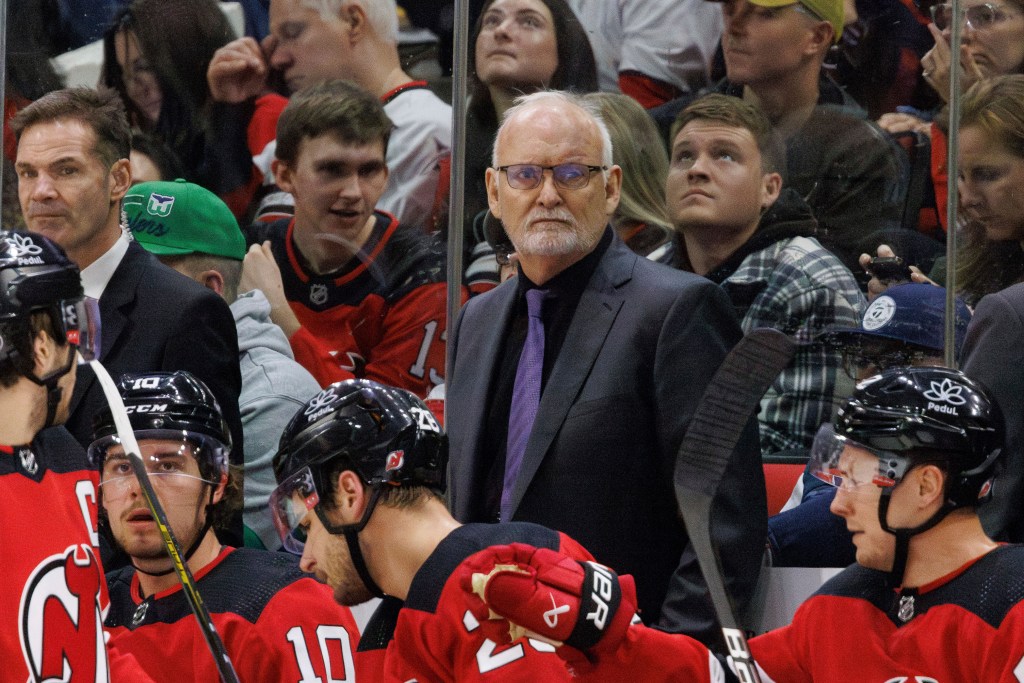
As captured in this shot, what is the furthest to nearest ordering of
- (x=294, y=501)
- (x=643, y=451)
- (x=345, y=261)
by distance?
1. (x=345, y=261)
2. (x=643, y=451)
3. (x=294, y=501)

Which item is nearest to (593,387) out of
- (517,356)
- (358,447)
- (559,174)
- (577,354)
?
(577,354)

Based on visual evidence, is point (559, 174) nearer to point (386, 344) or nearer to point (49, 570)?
point (386, 344)

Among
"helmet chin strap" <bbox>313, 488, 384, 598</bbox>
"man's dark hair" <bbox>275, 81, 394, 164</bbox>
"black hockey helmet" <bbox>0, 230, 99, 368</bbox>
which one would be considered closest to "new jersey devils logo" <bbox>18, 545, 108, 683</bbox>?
"black hockey helmet" <bbox>0, 230, 99, 368</bbox>

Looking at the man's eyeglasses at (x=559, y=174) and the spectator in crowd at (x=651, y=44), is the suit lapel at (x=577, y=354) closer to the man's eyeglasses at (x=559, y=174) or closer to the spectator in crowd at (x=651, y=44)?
the man's eyeglasses at (x=559, y=174)

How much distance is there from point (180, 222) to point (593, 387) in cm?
137

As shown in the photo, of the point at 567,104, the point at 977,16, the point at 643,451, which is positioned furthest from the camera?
the point at 977,16

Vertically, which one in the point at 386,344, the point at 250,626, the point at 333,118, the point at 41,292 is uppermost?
the point at 41,292

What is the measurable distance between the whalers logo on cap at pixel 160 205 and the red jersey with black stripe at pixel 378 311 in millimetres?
295

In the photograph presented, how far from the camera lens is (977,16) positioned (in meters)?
3.31

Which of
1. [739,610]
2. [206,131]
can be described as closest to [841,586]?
[739,610]

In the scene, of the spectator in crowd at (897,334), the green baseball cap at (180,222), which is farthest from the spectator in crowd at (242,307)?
the spectator in crowd at (897,334)

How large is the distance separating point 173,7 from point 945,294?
2062 mm

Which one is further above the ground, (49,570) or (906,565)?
(49,570)

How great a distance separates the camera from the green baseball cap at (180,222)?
367cm
